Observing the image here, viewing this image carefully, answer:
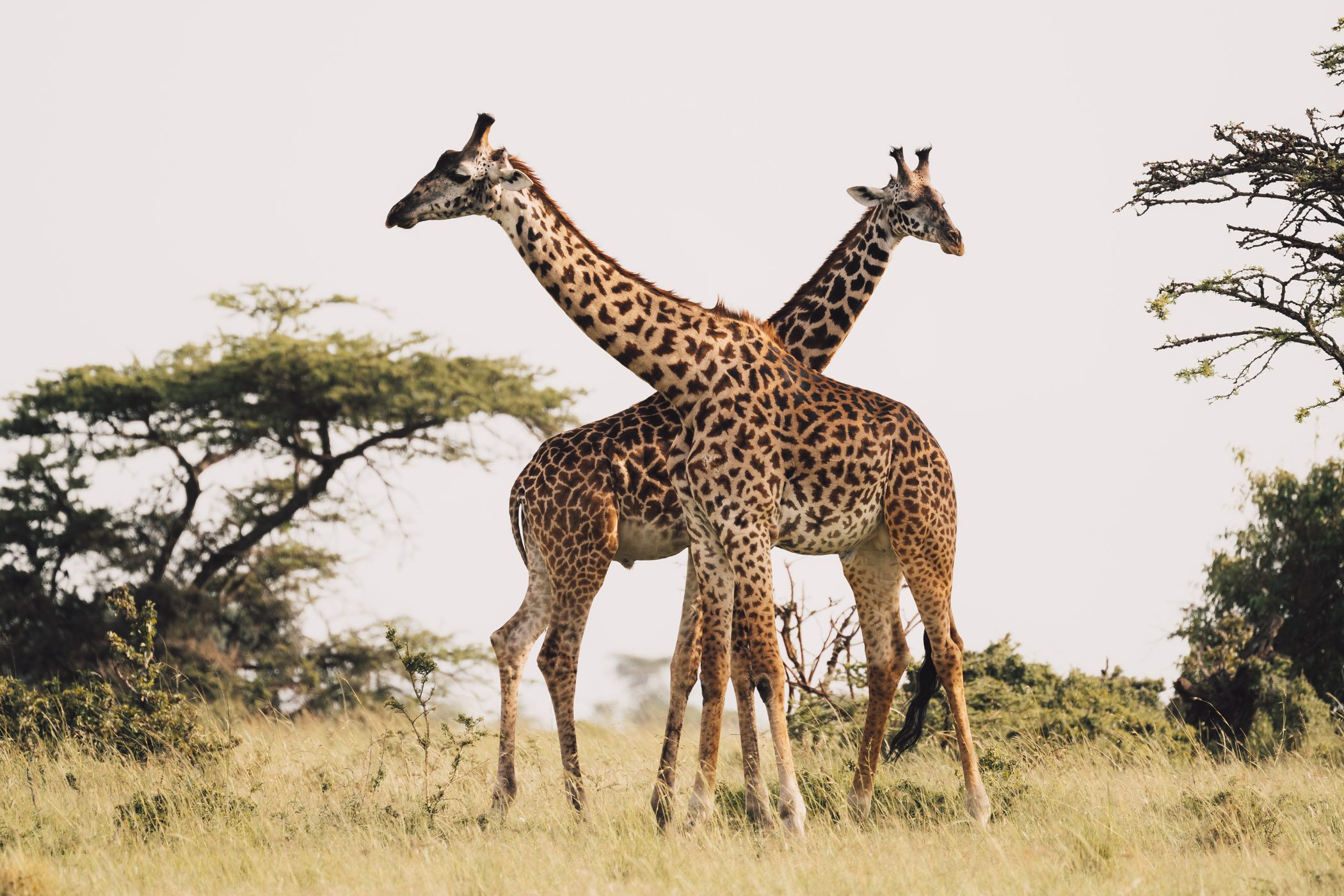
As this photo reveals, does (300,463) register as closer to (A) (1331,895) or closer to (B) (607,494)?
(B) (607,494)

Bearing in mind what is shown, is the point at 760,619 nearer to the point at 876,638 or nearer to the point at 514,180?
the point at 876,638

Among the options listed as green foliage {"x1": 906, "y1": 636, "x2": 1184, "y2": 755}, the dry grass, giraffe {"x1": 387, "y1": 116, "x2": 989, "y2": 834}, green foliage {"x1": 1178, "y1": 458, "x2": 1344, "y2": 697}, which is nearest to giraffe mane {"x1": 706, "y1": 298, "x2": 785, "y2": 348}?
giraffe {"x1": 387, "y1": 116, "x2": 989, "y2": 834}

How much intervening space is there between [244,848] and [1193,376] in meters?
9.86

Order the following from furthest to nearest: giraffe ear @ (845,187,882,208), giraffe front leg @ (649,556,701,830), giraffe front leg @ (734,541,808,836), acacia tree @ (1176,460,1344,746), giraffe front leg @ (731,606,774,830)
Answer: acacia tree @ (1176,460,1344,746) < giraffe ear @ (845,187,882,208) < giraffe front leg @ (649,556,701,830) < giraffe front leg @ (731,606,774,830) < giraffe front leg @ (734,541,808,836)

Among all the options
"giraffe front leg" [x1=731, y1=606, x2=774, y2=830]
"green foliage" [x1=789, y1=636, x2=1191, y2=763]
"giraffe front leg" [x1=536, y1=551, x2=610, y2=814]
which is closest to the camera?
"giraffe front leg" [x1=731, y1=606, x2=774, y2=830]

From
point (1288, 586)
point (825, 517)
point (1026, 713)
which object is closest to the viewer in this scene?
point (825, 517)

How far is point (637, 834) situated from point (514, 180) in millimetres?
3889

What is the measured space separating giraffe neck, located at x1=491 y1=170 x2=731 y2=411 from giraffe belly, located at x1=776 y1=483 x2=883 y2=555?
870 millimetres

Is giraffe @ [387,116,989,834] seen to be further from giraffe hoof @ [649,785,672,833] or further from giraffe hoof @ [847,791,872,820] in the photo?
giraffe hoof @ [847,791,872,820]

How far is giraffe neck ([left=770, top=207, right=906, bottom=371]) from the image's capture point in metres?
9.99

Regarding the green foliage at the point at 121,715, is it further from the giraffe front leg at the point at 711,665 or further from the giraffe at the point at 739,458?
the giraffe front leg at the point at 711,665

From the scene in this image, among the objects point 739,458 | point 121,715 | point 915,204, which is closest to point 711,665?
point 739,458

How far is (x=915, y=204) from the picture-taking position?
32.7ft

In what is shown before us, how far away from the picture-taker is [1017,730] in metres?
11.9
